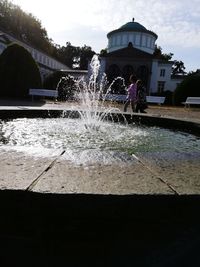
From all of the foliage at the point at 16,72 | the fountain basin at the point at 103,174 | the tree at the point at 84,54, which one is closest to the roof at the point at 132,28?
the tree at the point at 84,54

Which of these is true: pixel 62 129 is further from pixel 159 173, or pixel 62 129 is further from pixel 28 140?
pixel 159 173

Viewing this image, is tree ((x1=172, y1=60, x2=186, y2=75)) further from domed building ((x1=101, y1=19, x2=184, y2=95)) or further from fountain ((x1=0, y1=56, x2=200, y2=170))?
fountain ((x1=0, y1=56, x2=200, y2=170))

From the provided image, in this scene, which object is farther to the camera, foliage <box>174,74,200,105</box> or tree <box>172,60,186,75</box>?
tree <box>172,60,186,75</box>

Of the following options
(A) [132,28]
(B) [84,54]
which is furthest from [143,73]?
(B) [84,54]

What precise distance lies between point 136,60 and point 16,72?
33024 millimetres

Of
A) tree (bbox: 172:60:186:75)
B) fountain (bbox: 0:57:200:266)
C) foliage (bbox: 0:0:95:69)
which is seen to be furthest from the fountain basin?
tree (bbox: 172:60:186:75)

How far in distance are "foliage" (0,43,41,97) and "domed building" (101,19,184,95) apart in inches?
1181

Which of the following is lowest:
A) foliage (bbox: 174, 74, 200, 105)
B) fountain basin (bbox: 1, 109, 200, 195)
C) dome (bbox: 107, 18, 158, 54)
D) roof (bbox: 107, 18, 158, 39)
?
foliage (bbox: 174, 74, 200, 105)

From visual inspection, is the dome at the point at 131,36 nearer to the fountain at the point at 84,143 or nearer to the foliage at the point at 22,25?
the foliage at the point at 22,25

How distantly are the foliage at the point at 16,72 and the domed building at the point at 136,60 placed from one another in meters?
30.0

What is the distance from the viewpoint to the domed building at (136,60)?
2047 inches

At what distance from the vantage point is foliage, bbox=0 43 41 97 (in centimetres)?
2134
